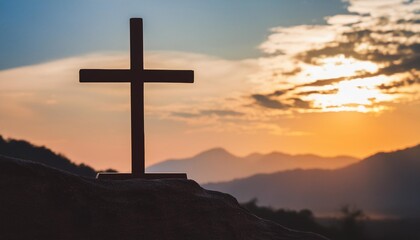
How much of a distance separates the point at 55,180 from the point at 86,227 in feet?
2.33

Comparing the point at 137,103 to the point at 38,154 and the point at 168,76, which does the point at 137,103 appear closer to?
the point at 168,76

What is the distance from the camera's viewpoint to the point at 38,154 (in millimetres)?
40438

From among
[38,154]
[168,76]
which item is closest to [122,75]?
[168,76]

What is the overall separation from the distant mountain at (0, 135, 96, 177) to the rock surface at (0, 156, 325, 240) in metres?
30.1

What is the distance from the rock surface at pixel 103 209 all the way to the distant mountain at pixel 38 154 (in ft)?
98.8

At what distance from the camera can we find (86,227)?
8.08 meters

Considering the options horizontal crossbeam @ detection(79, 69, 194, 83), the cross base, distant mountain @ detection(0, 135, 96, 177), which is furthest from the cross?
distant mountain @ detection(0, 135, 96, 177)

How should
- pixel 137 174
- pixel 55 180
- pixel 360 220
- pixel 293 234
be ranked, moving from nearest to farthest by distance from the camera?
pixel 55 180 < pixel 293 234 < pixel 137 174 < pixel 360 220

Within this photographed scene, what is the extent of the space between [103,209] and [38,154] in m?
33.5

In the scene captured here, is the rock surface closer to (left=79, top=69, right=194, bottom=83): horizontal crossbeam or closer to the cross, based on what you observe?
the cross

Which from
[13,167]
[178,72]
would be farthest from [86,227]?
[178,72]

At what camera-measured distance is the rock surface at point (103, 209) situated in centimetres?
783

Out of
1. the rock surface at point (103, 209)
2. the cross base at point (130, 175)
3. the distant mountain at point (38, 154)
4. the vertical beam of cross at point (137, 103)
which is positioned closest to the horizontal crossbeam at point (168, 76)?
the vertical beam of cross at point (137, 103)

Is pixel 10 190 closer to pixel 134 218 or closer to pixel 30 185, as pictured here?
pixel 30 185
